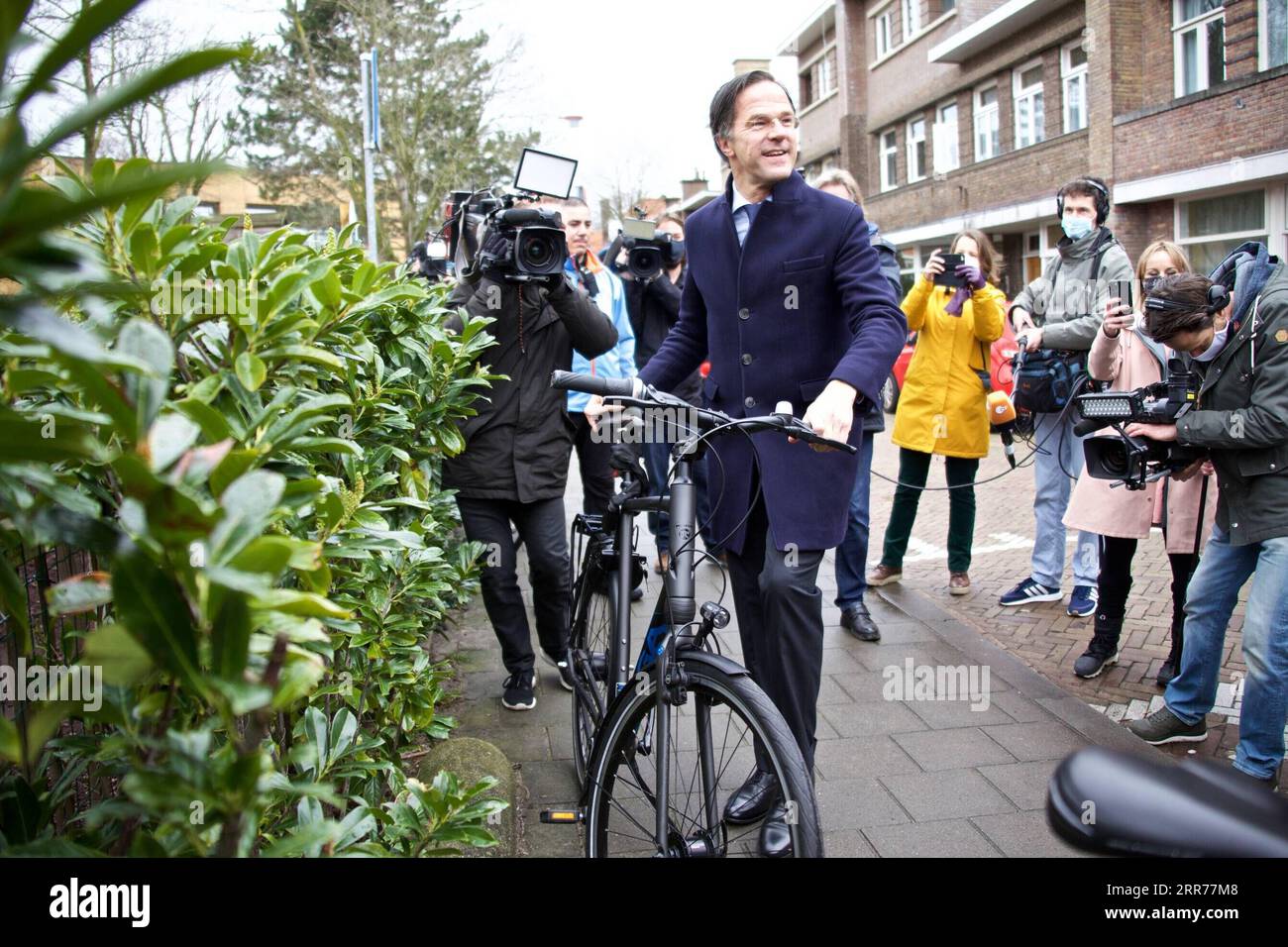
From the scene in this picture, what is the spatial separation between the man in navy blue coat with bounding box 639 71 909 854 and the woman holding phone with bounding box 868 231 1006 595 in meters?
3.00

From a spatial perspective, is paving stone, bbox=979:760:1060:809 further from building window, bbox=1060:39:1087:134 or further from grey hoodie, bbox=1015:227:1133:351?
building window, bbox=1060:39:1087:134

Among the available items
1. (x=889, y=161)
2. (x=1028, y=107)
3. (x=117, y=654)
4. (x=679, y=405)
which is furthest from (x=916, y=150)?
(x=117, y=654)

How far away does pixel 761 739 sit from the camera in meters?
2.44

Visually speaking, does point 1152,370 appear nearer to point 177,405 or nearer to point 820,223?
point 820,223

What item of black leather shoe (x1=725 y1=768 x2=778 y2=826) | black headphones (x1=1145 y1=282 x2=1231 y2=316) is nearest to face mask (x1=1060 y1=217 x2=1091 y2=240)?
black headphones (x1=1145 y1=282 x2=1231 y2=316)

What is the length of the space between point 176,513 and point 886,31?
115 ft

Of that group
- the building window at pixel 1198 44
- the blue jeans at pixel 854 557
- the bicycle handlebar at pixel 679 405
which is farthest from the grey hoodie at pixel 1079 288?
the building window at pixel 1198 44

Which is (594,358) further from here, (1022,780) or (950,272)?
(1022,780)

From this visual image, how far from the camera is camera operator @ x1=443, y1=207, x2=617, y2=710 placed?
457 centimetres

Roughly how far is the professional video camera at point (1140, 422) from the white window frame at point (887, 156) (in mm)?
29239

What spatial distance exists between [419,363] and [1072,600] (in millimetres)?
4057

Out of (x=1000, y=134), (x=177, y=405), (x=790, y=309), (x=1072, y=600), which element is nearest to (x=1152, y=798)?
(x=177, y=405)

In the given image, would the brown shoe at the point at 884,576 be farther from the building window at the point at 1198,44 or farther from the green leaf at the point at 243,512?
the building window at the point at 1198,44

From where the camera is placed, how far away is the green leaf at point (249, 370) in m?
1.66
